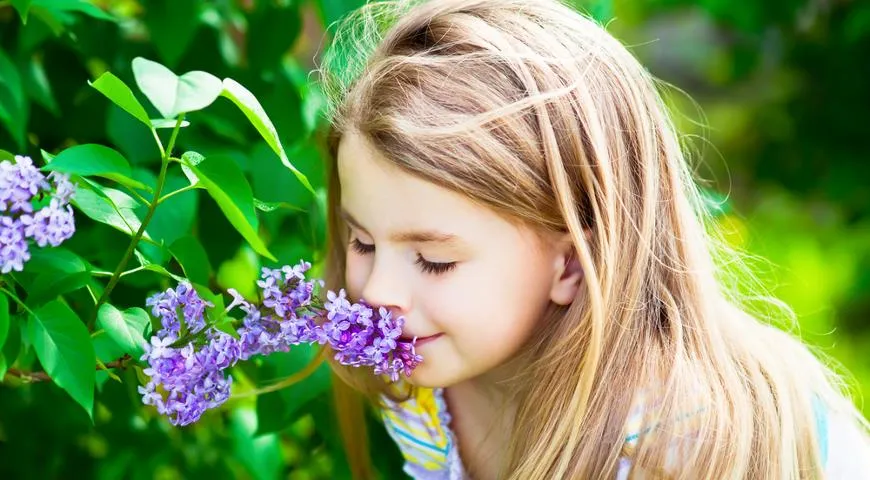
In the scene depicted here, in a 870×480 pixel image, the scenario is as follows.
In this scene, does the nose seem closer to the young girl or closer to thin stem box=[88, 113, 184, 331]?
the young girl

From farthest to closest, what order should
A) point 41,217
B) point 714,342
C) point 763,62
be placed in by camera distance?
1. point 763,62
2. point 714,342
3. point 41,217

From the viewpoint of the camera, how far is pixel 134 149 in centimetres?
146

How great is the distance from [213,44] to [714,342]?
0.84m

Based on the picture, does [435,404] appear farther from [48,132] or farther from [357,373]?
[48,132]

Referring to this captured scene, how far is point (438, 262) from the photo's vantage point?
4.09 feet

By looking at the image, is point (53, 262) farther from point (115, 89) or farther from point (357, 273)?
point (357, 273)

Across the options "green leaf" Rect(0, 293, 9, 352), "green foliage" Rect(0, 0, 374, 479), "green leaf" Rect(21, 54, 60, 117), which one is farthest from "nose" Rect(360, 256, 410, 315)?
"green leaf" Rect(21, 54, 60, 117)

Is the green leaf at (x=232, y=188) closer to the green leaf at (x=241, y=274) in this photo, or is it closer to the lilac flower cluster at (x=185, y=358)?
the lilac flower cluster at (x=185, y=358)

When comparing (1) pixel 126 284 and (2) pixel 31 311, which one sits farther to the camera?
(1) pixel 126 284

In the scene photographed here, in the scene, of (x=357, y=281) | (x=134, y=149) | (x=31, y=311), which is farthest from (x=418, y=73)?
(x=31, y=311)

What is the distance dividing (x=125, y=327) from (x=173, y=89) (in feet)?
0.90

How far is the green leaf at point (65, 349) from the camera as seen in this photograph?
3.18 feet

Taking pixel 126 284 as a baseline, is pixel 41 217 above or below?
above

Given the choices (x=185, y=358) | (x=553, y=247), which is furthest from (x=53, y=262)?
(x=553, y=247)
